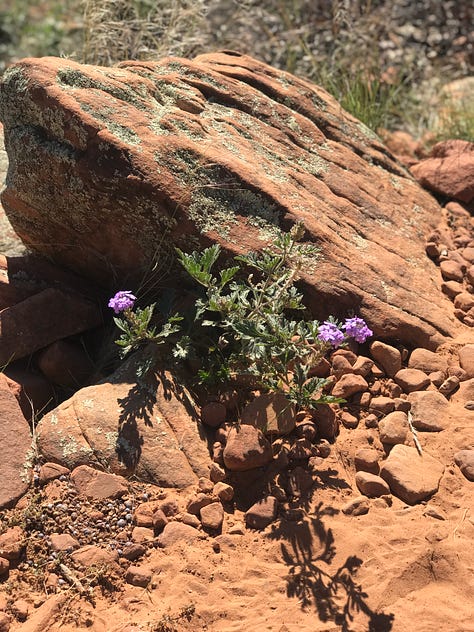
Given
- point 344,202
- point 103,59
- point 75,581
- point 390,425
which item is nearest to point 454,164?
point 344,202

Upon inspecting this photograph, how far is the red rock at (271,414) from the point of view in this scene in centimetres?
353

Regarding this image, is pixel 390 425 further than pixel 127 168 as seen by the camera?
No

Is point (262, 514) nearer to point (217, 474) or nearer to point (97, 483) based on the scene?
point (217, 474)

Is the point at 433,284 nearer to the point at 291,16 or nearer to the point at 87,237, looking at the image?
the point at 87,237

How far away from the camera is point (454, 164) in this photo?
526 centimetres

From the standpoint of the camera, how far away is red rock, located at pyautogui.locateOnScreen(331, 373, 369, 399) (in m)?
3.73

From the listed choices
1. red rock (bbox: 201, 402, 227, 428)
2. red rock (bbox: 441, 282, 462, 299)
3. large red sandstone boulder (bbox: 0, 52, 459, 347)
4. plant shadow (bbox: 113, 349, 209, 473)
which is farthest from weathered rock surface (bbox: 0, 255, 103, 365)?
red rock (bbox: 441, 282, 462, 299)

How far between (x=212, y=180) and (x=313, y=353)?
3.57ft

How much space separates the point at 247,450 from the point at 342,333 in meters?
0.70

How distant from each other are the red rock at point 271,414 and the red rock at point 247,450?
0.24ft

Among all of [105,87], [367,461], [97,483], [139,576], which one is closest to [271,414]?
[367,461]

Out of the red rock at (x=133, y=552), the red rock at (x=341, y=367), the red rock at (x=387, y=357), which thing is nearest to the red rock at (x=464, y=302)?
the red rock at (x=387, y=357)

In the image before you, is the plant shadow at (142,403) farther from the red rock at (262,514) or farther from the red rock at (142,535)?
the red rock at (262,514)

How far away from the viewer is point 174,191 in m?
3.88
